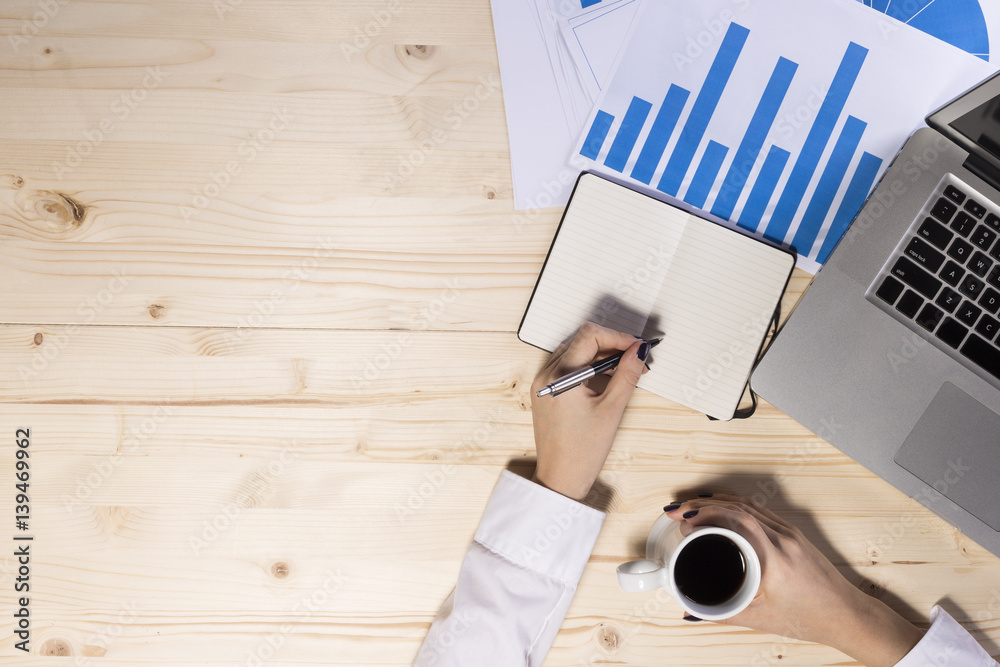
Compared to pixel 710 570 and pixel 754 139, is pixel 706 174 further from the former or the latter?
pixel 710 570

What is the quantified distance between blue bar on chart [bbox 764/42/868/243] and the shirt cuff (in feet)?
1.34

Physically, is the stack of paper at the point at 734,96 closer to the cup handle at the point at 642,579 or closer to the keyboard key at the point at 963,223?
the keyboard key at the point at 963,223

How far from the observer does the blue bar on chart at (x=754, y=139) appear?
25.9 inches

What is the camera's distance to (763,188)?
67 centimetres

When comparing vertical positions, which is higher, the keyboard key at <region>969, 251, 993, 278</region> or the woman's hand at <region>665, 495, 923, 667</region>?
the keyboard key at <region>969, 251, 993, 278</region>

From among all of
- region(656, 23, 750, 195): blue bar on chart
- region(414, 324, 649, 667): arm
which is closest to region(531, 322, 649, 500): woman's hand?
region(414, 324, 649, 667): arm

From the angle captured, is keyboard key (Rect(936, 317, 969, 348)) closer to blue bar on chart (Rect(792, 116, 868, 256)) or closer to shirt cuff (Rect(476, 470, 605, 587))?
blue bar on chart (Rect(792, 116, 868, 256))

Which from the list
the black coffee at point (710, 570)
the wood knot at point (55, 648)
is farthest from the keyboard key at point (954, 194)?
the wood knot at point (55, 648)

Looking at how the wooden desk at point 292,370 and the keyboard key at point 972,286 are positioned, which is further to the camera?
the wooden desk at point 292,370

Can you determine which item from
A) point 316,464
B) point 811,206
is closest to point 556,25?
point 811,206

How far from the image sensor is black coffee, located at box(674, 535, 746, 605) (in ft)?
1.88

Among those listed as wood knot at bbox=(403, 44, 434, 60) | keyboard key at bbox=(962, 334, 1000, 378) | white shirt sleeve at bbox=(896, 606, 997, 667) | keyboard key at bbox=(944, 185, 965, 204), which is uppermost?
keyboard key at bbox=(944, 185, 965, 204)

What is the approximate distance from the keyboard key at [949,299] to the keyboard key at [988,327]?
3 cm

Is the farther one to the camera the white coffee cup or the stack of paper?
the stack of paper
